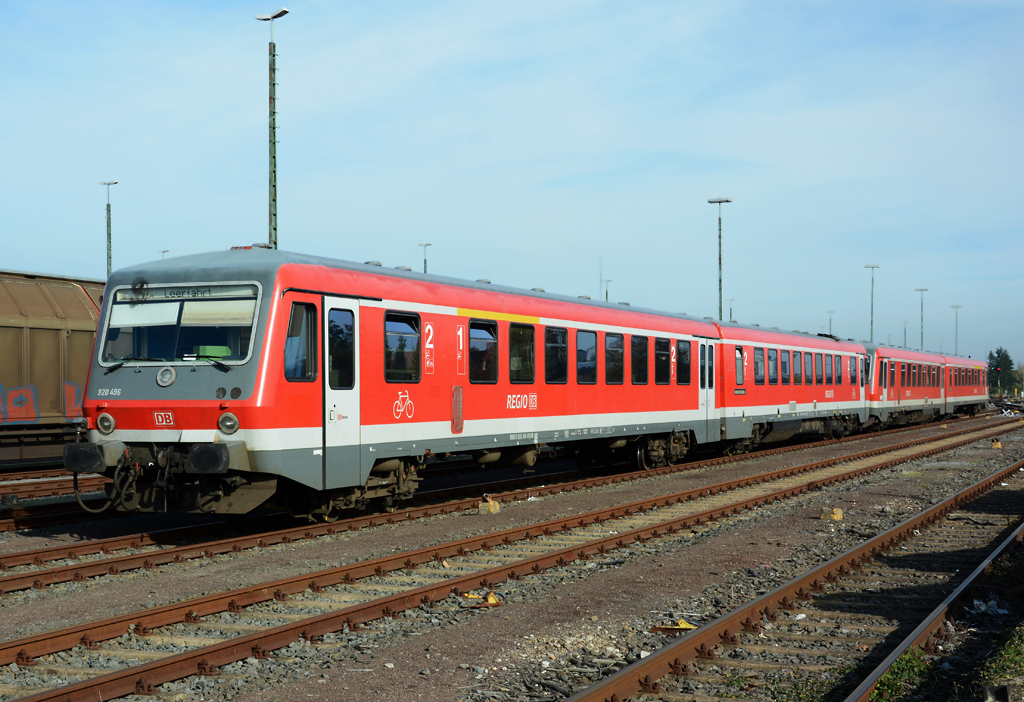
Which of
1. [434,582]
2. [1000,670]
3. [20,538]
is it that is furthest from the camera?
[20,538]

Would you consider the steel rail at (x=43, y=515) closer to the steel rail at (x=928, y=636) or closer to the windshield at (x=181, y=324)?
the windshield at (x=181, y=324)

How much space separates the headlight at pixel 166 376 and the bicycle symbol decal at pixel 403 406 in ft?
9.48

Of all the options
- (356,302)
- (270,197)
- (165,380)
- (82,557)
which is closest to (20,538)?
(82,557)

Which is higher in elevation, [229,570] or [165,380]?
[165,380]

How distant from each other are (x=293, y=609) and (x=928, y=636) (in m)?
5.13

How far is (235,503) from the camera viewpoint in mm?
10602

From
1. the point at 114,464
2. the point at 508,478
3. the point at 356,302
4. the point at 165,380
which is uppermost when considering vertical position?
the point at 356,302

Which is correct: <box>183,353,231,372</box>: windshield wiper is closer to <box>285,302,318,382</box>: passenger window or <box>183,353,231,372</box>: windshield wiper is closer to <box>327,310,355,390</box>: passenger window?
<box>285,302,318,382</box>: passenger window

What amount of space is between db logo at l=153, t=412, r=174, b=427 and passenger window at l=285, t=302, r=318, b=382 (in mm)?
1355

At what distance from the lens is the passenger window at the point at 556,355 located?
15688 mm

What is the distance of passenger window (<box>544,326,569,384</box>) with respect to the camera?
15.7m

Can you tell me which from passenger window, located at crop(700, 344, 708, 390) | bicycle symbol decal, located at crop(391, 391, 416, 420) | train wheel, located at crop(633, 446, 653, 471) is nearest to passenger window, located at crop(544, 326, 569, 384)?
bicycle symbol decal, located at crop(391, 391, 416, 420)

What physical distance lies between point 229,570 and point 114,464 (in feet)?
7.07

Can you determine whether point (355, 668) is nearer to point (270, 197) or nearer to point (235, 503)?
point (235, 503)
